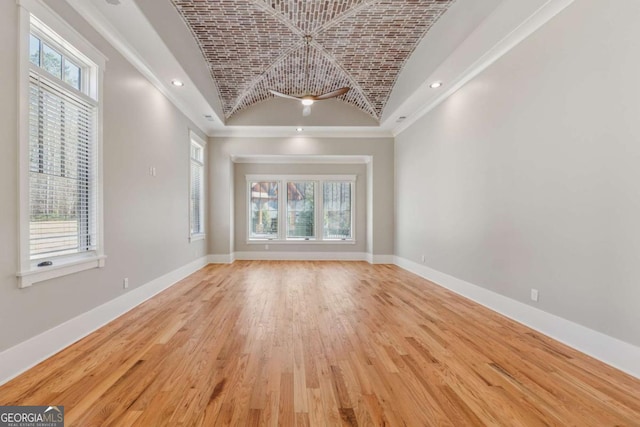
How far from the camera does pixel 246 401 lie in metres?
1.78

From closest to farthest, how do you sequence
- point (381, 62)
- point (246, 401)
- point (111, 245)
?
point (246, 401)
point (111, 245)
point (381, 62)

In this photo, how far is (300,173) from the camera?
25.7ft

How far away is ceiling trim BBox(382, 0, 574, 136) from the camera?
2.76 m

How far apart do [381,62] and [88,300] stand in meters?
5.12

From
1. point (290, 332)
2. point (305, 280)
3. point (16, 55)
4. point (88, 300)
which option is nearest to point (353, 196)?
point (305, 280)

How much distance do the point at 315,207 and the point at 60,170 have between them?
572 cm

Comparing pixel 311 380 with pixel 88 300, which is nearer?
pixel 311 380

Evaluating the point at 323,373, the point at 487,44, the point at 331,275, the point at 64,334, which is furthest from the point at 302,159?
the point at 323,373

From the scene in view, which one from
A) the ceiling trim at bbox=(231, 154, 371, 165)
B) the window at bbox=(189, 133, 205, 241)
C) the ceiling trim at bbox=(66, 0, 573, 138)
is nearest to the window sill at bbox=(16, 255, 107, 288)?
the ceiling trim at bbox=(66, 0, 573, 138)

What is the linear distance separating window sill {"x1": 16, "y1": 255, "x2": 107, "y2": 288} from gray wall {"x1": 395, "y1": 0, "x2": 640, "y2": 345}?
4340 mm

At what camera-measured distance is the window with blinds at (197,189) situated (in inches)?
240

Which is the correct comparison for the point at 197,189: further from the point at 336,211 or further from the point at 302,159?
the point at 336,211

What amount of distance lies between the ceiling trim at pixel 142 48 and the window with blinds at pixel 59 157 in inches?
18.9

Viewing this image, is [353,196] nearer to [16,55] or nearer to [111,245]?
[111,245]
